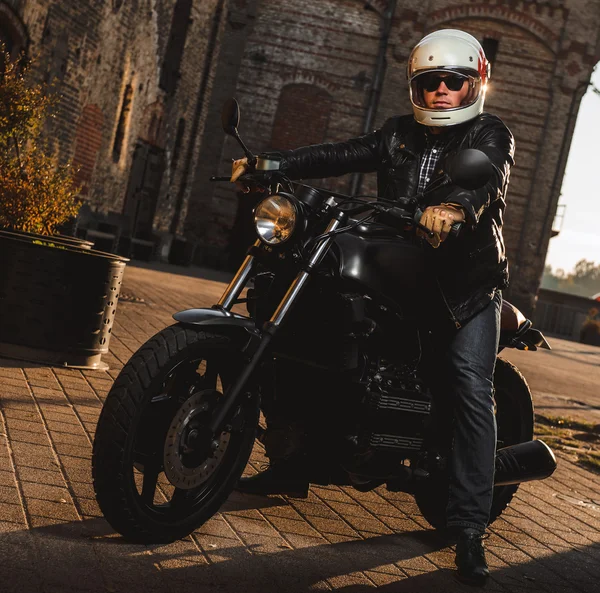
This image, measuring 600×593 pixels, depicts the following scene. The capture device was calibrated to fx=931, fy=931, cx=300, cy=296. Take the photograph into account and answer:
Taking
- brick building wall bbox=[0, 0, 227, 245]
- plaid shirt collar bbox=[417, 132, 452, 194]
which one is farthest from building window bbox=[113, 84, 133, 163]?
plaid shirt collar bbox=[417, 132, 452, 194]

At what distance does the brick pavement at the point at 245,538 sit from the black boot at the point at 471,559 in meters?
0.06

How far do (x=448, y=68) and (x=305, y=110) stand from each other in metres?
24.3

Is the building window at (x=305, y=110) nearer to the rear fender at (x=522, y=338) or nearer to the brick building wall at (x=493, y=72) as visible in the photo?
the brick building wall at (x=493, y=72)

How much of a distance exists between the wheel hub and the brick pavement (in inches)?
11.1

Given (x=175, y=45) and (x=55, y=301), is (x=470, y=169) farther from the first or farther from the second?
(x=175, y=45)

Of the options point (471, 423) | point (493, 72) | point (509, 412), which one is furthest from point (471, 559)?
point (493, 72)

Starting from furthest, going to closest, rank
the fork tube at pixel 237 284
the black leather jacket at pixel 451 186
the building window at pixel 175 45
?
the building window at pixel 175 45, the black leather jacket at pixel 451 186, the fork tube at pixel 237 284

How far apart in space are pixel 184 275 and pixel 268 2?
11.7m

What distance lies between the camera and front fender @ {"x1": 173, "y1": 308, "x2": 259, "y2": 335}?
318 centimetres

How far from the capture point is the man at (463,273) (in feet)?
12.1

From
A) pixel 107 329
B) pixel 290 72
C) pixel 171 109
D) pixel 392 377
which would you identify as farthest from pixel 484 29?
pixel 392 377

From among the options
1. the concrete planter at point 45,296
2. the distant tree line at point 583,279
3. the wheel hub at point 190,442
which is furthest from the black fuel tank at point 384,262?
the distant tree line at point 583,279

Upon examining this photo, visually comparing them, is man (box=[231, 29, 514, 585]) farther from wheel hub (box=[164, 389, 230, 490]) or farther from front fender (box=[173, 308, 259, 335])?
front fender (box=[173, 308, 259, 335])

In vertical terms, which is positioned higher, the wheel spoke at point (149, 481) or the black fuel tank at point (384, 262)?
the black fuel tank at point (384, 262)
